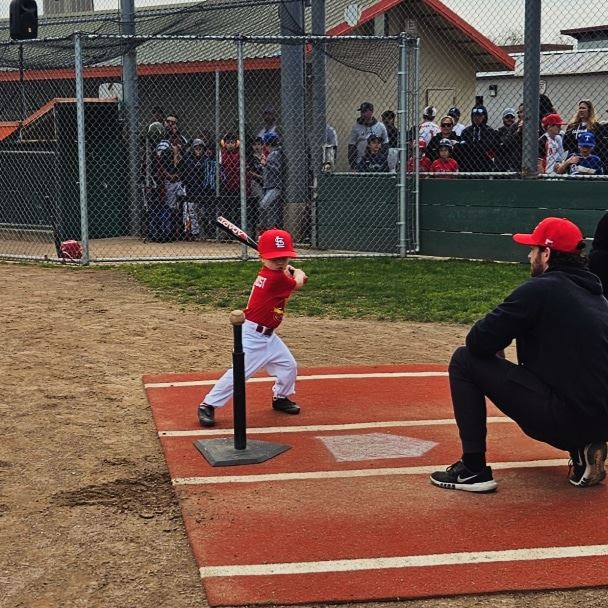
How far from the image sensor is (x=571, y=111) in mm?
19375

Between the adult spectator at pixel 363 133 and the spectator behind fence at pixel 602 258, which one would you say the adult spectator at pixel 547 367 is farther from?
the adult spectator at pixel 363 133

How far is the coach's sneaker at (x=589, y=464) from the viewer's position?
221 inches

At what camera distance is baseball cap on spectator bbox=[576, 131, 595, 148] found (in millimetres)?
12938

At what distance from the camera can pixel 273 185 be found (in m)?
15.3

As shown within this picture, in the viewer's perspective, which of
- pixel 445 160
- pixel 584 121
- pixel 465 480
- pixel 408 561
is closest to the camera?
pixel 408 561

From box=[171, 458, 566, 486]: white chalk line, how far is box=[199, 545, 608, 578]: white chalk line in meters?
1.18

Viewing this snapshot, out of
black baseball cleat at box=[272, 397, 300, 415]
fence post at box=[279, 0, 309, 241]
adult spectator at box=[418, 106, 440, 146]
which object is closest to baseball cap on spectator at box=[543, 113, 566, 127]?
adult spectator at box=[418, 106, 440, 146]

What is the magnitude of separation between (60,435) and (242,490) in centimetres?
154

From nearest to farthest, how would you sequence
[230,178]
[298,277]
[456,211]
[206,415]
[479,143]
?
[206,415] → [298,277] → [479,143] → [456,211] → [230,178]

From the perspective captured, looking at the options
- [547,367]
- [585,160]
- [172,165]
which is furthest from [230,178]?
[547,367]

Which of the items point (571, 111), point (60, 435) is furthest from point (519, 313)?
point (571, 111)

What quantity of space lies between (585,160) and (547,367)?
8.30 metres

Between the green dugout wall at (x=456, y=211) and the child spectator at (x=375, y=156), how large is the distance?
0.22 meters

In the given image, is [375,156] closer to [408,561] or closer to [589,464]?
[589,464]
